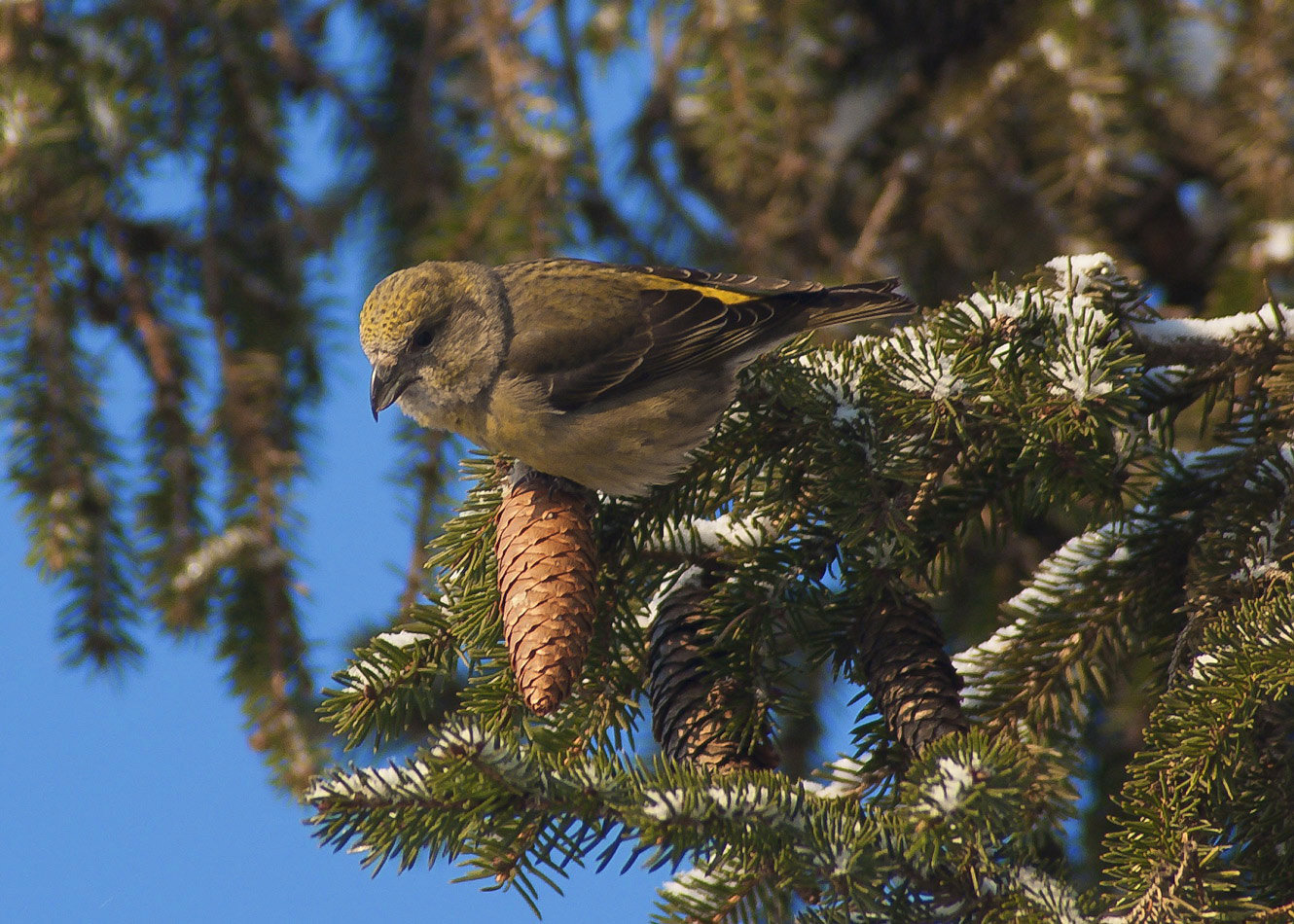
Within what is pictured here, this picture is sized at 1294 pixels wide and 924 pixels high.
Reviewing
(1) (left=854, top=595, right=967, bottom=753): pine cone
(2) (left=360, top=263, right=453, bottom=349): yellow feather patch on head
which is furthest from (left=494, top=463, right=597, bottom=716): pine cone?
(2) (left=360, top=263, right=453, bottom=349): yellow feather patch on head

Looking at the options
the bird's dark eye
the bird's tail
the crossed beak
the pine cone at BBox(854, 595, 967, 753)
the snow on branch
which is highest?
the bird's dark eye

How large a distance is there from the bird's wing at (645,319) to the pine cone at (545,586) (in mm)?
844

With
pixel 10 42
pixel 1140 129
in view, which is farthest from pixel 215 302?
pixel 1140 129

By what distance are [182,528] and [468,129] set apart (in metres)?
2.03

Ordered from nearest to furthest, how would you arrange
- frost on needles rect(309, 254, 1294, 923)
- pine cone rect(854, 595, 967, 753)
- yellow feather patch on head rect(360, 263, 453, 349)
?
frost on needles rect(309, 254, 1294, 923) < pine cone rect(854, 595, 967, 753) < yellow feather patch on head rect(360, 263, 453, 349)

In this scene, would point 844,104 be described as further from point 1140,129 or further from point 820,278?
point 1140,129

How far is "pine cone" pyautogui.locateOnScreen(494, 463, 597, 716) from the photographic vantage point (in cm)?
220

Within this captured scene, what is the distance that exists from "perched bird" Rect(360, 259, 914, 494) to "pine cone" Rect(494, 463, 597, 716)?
647 mm

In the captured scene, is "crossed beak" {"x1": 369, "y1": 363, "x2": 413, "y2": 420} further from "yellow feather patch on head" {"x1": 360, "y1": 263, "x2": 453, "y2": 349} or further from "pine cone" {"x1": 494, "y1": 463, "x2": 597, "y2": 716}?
"pine cone" {"x1": 494, "y1": 463, "x2": 597, "y2": 716}

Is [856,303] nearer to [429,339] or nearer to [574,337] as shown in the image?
[574,337]

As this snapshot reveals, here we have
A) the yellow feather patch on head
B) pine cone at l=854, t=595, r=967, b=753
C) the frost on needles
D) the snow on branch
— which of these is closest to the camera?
the frost on needles

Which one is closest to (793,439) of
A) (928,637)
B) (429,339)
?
(928,637)

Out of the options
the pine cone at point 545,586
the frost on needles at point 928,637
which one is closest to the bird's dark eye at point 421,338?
the frost on needles at point 928,637

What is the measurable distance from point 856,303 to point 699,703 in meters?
1.65
